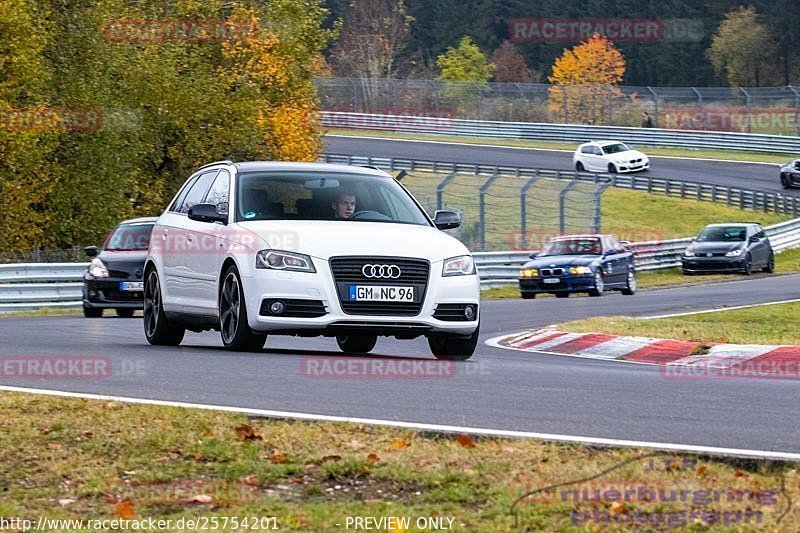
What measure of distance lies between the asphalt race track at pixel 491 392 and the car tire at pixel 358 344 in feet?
0.95

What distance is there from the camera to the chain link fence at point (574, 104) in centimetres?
7212

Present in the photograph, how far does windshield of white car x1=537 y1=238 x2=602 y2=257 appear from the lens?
30953 mm

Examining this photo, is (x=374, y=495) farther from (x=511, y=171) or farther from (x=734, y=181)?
(x=734, y=181)

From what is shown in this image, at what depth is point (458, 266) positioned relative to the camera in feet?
40.6

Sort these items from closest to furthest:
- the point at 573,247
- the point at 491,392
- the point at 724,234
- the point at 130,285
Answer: the point at 491,392, the point at 130,285, the point at 573,247, the point at 724,234

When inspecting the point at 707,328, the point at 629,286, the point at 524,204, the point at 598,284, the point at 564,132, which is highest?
the point at 707,328

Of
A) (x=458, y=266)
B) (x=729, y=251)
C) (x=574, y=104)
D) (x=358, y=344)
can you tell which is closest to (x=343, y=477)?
(x=458, y=266)

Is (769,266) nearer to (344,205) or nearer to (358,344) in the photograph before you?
(358,344)

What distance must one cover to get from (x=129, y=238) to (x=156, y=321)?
9346mm

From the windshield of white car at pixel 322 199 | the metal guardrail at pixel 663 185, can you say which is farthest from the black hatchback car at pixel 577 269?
the metal guardrail at pixel 663 185

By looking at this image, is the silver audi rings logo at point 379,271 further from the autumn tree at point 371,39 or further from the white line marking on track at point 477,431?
the autumn tree at point 371,39

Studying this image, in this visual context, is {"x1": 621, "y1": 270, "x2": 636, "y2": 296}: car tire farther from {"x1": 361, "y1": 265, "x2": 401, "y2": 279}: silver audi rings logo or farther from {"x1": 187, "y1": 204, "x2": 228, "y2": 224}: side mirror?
{"x1": 361, "y1": 265, "x2": 401, "y2": 279}: silver audi rings logo

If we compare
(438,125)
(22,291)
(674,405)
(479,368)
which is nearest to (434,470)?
(674,405)

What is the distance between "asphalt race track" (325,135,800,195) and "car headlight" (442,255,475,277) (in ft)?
152
